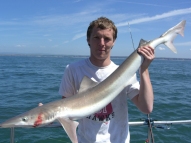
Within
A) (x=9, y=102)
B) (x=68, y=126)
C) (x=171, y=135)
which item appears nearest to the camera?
(x=68, y=126)

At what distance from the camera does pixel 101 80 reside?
11.0 feet

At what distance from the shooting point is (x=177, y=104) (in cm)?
1423

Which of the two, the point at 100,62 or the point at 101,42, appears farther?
the point at 100,62

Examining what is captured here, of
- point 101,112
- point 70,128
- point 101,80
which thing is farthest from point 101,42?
point 70,128

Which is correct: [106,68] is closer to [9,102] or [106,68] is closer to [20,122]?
[20,122]

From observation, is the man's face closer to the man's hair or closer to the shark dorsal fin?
the man's hair

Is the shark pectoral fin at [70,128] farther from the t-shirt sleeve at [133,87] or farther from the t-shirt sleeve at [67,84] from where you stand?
the t-shirt sleeve at [133,87]

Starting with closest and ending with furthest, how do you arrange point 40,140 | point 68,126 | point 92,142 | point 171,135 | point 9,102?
→ 1. point 68,126
2. point 92,142
3. point 40,140
4. point 171,135
5. point 9,102

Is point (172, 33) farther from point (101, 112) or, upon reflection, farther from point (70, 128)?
point (70, 128)

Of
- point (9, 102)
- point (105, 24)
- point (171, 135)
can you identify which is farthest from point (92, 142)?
point (9, 102)

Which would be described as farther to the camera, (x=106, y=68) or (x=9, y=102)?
(x=9, y=102)

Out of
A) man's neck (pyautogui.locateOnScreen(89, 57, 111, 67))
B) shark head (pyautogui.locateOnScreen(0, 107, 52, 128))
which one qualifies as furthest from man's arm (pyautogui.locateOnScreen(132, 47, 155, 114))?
shark head (pyautogui.locateOnScreen(0, 107, 52, 128))

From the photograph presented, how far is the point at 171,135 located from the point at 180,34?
6.47m

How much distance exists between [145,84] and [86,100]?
880 mm
